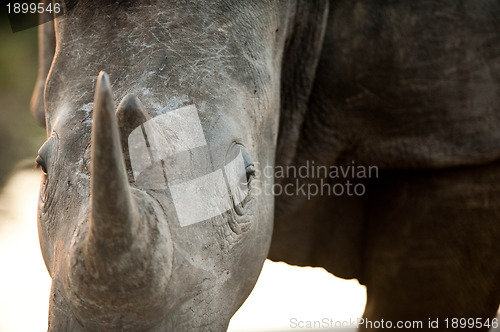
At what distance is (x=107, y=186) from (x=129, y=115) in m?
0.23

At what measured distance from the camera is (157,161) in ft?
5.98

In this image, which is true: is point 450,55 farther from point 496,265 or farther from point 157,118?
point 157,118

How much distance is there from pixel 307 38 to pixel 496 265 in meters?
0.90

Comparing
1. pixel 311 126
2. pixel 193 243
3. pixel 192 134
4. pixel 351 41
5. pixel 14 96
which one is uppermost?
pixel 192 134

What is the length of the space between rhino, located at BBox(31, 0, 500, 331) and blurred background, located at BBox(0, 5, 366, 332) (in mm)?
1315

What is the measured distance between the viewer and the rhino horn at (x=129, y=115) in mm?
1740

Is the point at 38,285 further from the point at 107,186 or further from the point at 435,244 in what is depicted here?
the point at 107,186

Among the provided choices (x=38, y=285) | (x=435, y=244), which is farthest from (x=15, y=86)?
(x=435, y=244)

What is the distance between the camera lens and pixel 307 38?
272cm

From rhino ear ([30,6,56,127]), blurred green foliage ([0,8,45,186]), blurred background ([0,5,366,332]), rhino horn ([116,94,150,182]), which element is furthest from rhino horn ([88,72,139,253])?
blurred green foliage ([0,8,45,186])

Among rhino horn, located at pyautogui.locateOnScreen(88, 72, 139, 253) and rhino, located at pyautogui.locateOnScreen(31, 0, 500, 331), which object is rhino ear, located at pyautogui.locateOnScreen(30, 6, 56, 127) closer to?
rhino, located at pyautogui.locateOnScreen(31, 0, 500, 331)

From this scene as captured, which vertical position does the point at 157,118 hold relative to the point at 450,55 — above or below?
above

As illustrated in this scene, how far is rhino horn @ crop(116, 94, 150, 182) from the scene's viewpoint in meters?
1.74

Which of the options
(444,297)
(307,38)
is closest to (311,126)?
(307,38)
